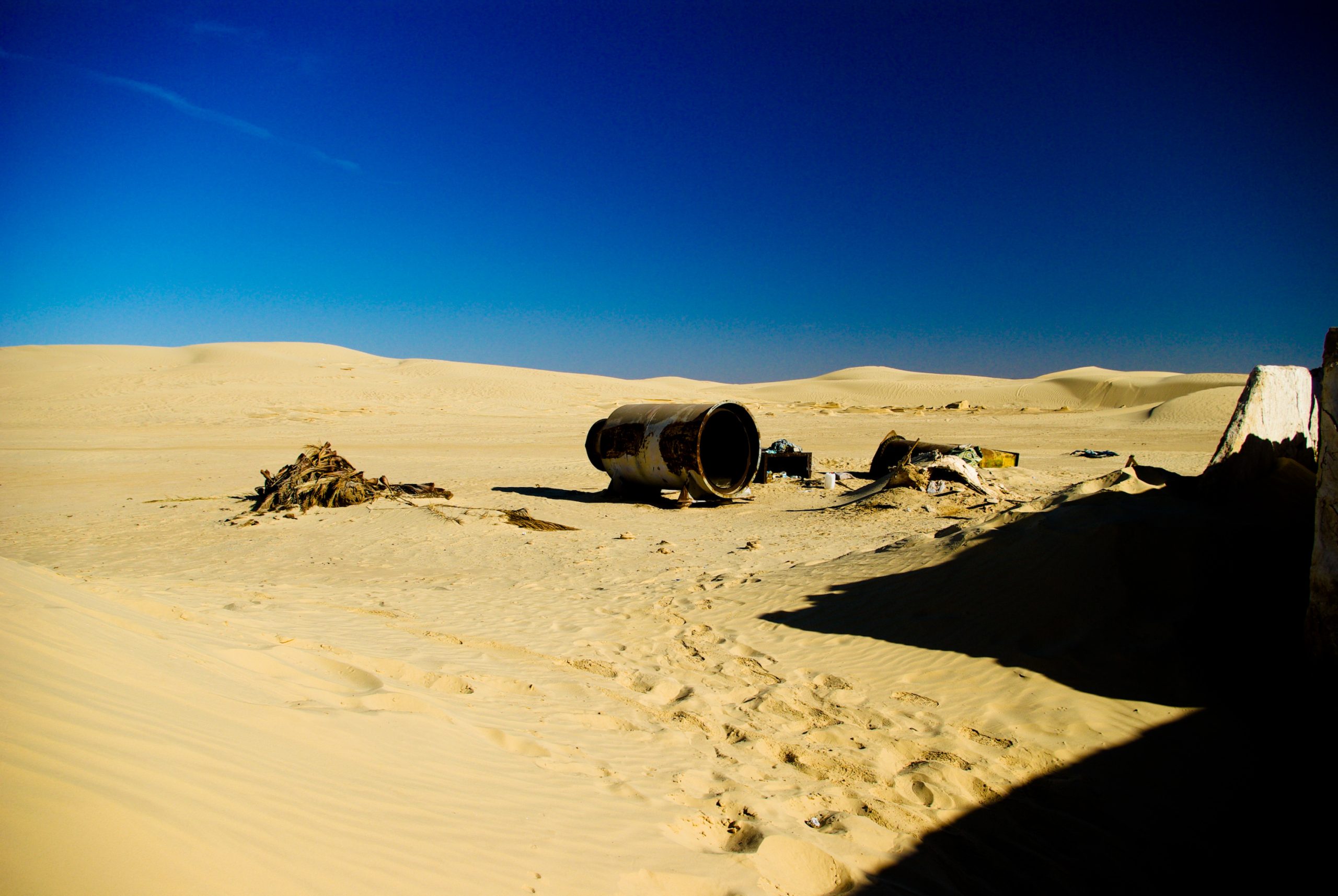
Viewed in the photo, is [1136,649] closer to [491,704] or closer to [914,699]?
[914,699]

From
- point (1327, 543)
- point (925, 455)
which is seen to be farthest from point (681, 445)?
point (1327, 543)

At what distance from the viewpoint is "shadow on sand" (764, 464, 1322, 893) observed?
2922 millimetres

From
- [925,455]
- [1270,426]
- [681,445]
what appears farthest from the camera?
[925,455]

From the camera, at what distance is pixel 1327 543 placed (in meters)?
3.77

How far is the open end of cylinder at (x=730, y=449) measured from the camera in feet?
40.1

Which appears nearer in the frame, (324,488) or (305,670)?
(305,670)

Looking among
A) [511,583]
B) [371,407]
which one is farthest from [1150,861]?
[371,407]

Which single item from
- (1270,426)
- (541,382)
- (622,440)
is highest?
(541,382)

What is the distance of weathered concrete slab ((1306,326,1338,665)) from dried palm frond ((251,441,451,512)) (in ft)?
37.0

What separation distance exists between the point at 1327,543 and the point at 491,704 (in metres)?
4.54

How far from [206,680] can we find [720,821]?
7.41ft

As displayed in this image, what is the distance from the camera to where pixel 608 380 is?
178ft

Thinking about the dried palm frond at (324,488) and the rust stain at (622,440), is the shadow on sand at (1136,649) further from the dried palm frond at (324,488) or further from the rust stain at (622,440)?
the dried palm frond at (324,488)

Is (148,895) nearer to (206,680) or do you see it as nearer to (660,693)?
(206,680)
